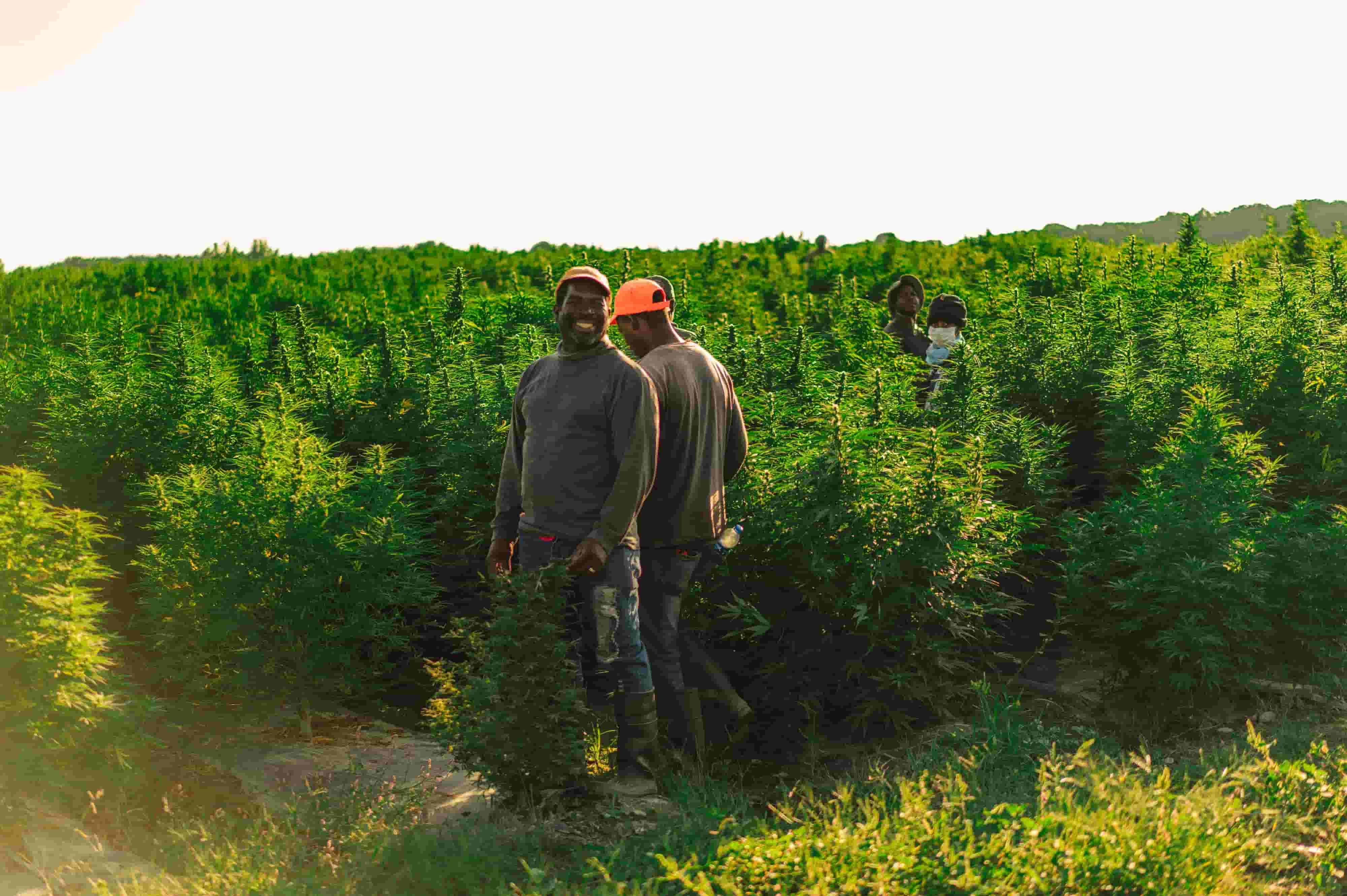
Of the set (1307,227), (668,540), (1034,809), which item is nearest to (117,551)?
(668,540)

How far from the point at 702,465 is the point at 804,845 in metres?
1.93

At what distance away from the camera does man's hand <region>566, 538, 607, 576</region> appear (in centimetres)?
514

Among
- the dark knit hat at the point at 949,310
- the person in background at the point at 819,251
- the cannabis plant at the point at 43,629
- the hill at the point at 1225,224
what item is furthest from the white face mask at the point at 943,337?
the hill at the point at 1225,224

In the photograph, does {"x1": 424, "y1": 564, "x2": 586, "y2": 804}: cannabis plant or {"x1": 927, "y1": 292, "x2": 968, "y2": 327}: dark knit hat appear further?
{"x1": 927, "y1": 292, "x2": 968, "y2": 327}: dark knit hat

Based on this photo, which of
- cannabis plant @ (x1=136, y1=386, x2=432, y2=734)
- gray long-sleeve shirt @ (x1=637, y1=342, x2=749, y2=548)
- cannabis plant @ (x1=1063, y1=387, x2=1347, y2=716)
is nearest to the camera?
gray long-sleeve shirt @ (x1=637, y1=342, x2=749, y2=548)

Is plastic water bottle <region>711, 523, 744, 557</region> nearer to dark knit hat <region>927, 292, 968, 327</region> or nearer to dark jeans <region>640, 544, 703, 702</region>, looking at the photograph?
dark jeans <region>640, 544, 703, 702</region>

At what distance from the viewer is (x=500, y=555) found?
5715mm

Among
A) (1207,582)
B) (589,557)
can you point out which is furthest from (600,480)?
(1207,582)

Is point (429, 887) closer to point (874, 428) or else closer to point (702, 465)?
point (702, 465)

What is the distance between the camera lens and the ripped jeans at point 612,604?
5.31m

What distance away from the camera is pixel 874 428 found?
6.46 m

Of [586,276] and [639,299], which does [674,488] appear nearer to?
[639,299]

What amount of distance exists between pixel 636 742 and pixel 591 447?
1.39 m

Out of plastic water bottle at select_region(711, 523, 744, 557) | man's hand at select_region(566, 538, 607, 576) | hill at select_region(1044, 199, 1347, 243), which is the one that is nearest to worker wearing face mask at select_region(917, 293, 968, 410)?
plastic water bottle at select_region(711, 523, 744, 557)
